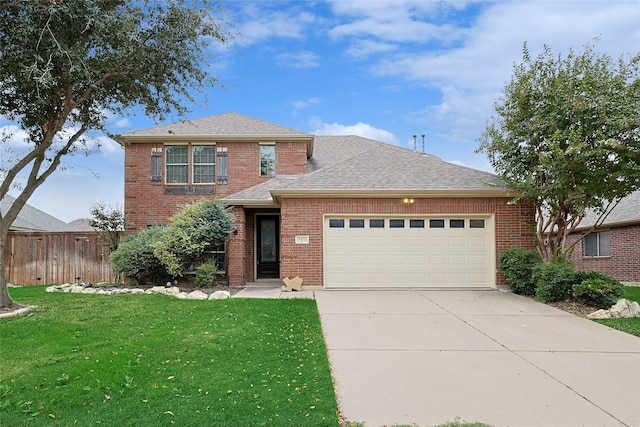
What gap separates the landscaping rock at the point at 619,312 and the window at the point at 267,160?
11.1 metres

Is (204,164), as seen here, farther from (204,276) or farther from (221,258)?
(204,276)

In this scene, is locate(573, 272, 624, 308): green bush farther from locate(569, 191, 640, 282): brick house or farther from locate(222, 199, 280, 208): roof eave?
locate(222, 199, 280, 208): roof eave

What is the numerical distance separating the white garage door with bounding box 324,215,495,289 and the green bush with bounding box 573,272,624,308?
2914mm

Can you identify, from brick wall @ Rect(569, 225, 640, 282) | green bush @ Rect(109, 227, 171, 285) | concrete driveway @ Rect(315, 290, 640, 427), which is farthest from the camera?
brick wall @ Rect(569, 225, 640, 282)

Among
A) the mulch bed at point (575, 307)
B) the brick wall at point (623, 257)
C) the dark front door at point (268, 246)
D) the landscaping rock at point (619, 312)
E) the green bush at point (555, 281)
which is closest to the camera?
the landscaping rock at point (619, 312)

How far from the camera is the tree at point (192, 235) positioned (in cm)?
1202

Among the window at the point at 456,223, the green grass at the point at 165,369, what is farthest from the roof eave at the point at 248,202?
the window at the point at 456,223

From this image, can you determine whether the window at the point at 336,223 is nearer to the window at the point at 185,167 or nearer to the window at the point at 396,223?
the window at the point at 396,223

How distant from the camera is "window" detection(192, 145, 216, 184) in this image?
1602 centimetres

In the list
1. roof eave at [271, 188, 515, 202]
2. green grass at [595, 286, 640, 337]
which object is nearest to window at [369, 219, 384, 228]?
roof eave at [271, 188, 515, 202]

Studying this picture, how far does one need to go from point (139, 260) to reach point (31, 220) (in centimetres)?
1400

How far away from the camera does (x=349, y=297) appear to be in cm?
1075

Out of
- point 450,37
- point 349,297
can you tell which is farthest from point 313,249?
point 450,37

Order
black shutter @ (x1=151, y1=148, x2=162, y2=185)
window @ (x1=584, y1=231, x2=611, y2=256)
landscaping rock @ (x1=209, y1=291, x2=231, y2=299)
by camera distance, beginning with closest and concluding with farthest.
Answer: landscaping rock @ (x1=209, y1=291, x2=231, y2=299) → black shutter @ (x1=151, y1=148, x2=162, y2=185) → window @ (x1=584, y1=231, x2=611, y2=256)
